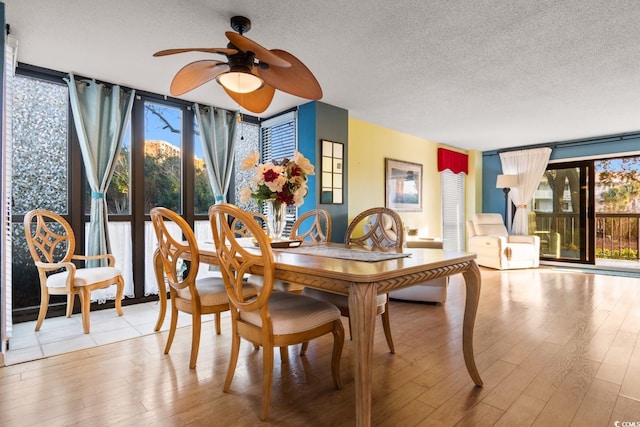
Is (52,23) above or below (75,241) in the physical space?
above

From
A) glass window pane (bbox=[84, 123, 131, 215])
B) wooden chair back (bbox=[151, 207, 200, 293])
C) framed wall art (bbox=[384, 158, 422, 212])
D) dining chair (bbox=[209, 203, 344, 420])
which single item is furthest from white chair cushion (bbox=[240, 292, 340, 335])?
framed wall art (bbox=[384, 158, 422, 212])

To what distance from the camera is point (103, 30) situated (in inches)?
98.4

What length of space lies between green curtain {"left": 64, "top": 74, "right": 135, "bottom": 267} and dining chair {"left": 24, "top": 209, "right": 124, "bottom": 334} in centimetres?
24

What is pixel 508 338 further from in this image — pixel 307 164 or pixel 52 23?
pixel 52 23

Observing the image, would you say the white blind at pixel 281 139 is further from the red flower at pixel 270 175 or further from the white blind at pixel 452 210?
the white blind at pixel 452 210

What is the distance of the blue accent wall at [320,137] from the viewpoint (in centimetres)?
417

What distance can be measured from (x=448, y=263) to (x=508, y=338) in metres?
1.43

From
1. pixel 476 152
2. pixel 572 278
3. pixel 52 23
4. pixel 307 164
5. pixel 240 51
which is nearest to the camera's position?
pixel 240 51

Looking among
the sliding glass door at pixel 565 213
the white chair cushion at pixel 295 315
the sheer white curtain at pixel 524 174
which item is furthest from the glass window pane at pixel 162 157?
the sliding glass door at pixel 565 213

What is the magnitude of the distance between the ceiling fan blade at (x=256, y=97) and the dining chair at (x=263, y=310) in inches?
44.0

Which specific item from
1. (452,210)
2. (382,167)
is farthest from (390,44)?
(452,210)

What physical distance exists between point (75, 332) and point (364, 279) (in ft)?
9.11

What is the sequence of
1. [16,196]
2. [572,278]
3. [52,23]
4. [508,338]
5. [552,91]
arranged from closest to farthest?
[52,23], [508,338], [16,196], [552,91], [572,278]

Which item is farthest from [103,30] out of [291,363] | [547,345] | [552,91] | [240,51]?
[552,91]
